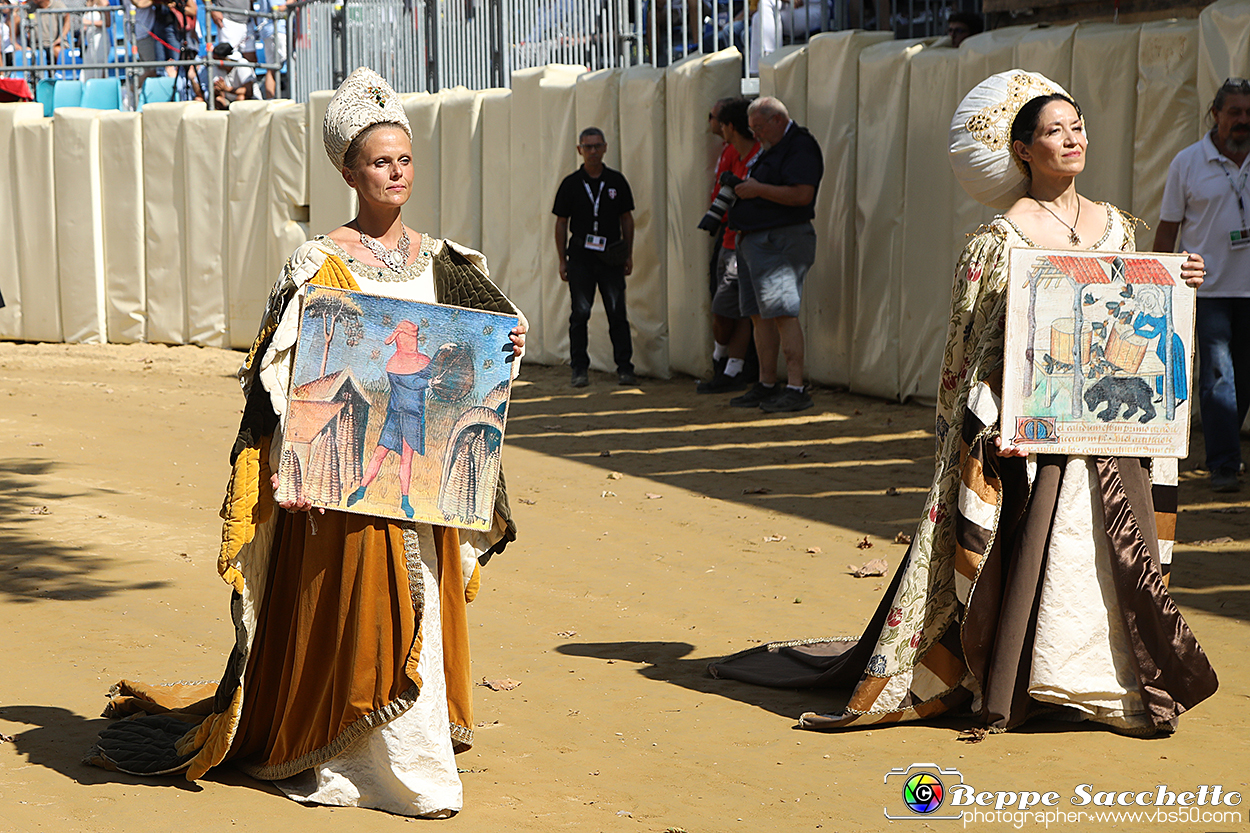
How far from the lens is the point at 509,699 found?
4.91 metres

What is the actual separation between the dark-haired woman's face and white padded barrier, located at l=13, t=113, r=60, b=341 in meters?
15.0

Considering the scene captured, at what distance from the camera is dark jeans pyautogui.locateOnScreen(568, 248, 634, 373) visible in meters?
12.7

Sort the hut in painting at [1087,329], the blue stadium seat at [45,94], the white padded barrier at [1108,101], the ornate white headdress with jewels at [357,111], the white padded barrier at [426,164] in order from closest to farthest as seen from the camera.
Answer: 1. the ornate white headdress with jewels at [357,111]
2. the hut in painting at [1087,329]
3. the white padded barrier at [1108,101]
4. the white padded barrier at [426,164]
5. the blue stadium seat at [45,94]

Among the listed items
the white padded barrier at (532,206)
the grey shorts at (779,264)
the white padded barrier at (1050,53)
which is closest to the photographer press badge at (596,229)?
the white padded barrier at (532,206)

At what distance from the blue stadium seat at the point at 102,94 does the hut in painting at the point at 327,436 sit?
1642cm

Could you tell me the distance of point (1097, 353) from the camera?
14.5 feet

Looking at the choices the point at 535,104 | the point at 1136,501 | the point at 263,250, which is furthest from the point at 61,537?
Result: the point at 263,250

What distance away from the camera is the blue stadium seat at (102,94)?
18609 mm

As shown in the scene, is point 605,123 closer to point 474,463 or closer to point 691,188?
point 691,188

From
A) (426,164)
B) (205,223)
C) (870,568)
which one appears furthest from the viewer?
(205,223)

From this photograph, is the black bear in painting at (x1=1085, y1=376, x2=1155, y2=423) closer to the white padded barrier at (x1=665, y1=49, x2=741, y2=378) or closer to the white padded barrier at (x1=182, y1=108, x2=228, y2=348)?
the white padded barrier at (x1=665, y1=49, x2=741, y2=378)

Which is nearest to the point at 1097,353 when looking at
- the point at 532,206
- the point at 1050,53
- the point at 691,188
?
the point at 1050,53

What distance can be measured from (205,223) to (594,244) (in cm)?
625

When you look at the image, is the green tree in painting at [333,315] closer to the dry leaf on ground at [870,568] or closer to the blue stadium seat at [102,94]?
the dry leaf on ground at [870,568]
